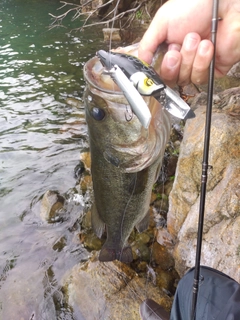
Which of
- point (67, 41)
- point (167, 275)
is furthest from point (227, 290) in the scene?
point (67, 41)

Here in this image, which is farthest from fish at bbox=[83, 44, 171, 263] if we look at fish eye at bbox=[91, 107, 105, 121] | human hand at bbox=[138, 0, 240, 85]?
human hand at bbox=[138, 0, 240, 85]

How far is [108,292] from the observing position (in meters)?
3.61

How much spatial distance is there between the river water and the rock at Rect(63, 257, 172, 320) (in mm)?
219

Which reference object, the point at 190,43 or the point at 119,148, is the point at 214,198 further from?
the point at 190,43

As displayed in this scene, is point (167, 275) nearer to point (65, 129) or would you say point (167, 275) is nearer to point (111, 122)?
point (111, 122)

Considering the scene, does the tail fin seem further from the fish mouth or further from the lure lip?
the lure lip

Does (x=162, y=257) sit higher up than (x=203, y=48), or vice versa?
(x=203, y=48)

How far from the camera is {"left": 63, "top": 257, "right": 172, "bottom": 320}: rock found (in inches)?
137

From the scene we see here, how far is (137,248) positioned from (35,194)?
2.29m

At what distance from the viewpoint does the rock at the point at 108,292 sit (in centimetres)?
347

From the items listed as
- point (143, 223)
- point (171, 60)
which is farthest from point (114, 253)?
point (171, 60)

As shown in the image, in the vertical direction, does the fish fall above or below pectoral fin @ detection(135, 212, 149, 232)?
above

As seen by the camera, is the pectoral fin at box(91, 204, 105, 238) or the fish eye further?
the pectoral fin at box(91, 204, 105, 238)

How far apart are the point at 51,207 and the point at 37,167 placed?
1442 mm
